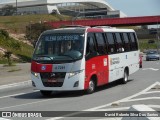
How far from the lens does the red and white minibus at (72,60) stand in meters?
17.2

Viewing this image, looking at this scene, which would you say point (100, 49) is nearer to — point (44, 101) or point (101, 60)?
point (101, 60)

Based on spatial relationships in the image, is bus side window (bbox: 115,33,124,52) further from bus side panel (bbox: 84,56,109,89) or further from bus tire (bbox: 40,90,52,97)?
bus tire (bbox: 40,90,52,97)

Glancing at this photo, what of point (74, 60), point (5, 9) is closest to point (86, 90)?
point (74, 60)

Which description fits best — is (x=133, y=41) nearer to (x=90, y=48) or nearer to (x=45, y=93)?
(x=90, y=48)

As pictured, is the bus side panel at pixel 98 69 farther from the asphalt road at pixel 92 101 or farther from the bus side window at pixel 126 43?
the bus side window at pixel 126 43

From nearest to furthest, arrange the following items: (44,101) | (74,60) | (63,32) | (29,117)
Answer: (29,117) → (44,101) → (74,60) → (63,32)

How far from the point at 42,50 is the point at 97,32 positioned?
2639mm

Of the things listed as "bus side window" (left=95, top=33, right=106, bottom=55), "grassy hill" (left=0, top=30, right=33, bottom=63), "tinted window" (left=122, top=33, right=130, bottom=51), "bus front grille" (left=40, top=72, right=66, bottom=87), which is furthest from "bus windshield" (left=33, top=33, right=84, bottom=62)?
"grassy hill" (left=0, top=30, right=33, bottom=63)

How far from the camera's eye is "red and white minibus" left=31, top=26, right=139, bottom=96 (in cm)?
1723

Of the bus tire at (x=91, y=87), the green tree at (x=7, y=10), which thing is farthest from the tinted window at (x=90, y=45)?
the green tree at (x=7, y=10)

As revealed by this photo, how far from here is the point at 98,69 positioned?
1884 cm

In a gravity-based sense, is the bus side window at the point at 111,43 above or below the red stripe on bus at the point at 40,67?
above

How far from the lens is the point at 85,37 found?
1802cm

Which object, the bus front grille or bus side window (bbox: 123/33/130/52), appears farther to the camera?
bus side window (bbox: 123/33/130/52)
